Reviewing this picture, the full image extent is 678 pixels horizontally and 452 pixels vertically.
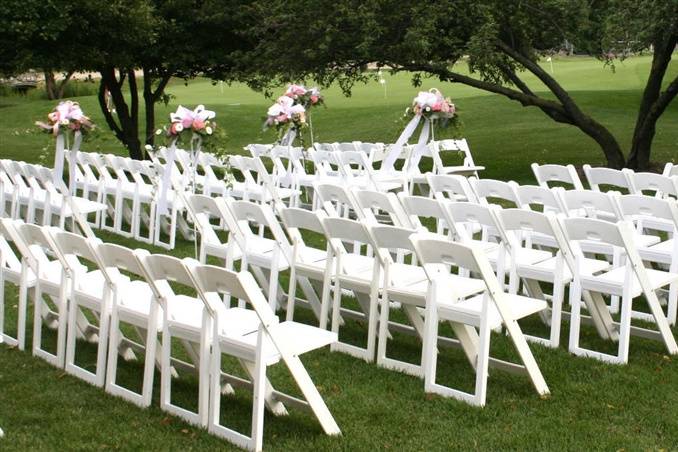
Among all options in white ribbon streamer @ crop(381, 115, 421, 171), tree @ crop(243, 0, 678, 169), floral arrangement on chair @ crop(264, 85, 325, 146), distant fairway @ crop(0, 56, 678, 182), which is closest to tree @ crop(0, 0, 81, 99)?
tree @ crop(243, 0, 678, 169)

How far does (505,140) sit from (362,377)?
1713 centimetres

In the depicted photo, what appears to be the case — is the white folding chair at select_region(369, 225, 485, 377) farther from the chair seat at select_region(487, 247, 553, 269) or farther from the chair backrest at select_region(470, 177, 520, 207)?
the chair backrest at select_region(470, 177, 520, 207)

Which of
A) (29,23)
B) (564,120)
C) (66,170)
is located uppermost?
(29,23)

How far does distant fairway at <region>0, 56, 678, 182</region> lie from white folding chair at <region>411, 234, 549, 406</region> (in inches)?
299

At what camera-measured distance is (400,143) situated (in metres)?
12.2

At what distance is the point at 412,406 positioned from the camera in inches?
Answer: 215

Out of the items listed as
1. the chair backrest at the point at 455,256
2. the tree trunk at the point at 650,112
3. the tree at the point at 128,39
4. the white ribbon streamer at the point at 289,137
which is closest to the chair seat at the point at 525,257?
the chair backrest at the point at 455,256

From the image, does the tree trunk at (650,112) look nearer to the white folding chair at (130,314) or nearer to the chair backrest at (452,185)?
the chair backrest at (452,185)

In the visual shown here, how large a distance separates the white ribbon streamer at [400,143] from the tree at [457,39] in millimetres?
2068

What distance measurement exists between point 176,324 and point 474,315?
154 cm

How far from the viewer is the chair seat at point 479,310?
5512 mm

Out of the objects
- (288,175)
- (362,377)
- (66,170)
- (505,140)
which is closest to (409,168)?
(288,175)

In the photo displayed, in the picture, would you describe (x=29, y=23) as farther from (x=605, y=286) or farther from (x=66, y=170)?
(x=605, y=286)

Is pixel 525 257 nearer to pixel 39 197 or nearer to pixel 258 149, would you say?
pixel 39 197
